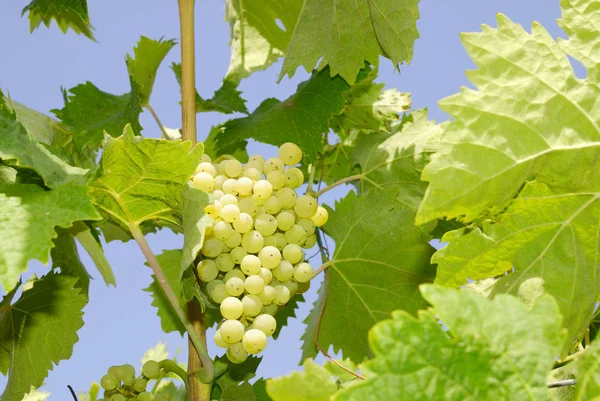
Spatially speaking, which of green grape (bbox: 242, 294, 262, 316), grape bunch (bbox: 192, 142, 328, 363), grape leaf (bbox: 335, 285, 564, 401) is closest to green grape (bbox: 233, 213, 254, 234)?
grape bunch (bbox: 192, 142, 328, 363)

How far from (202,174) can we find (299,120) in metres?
0.38

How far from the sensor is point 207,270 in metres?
1.11

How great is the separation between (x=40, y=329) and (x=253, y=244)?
47 cm

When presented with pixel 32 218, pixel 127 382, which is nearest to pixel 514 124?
pixel 32 218

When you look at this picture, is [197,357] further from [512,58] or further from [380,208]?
[512,58]

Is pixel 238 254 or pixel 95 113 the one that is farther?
pixel 95 113

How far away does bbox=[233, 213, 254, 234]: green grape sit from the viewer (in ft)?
3.60

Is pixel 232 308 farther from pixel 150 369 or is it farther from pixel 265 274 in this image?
pixel 150 369

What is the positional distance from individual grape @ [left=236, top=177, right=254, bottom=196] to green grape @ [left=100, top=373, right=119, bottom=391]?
0.38 metres

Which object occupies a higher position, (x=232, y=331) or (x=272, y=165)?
(x=272, y=165)

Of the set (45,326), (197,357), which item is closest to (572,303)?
(197,357)

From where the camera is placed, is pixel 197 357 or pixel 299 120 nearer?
pixel 197 357

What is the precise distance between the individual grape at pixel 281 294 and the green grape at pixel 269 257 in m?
0.04

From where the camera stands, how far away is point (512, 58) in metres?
0.92
